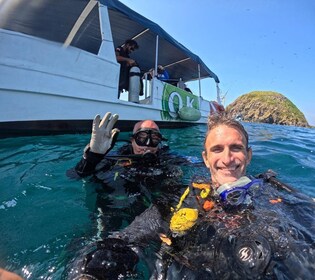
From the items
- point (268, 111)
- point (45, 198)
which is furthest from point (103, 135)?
point (268, 111)

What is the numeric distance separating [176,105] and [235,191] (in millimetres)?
7353

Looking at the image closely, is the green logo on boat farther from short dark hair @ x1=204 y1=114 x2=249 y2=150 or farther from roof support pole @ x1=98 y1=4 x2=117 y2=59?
short dark hair @ x1=204 y1=114 x2=249 y2=150

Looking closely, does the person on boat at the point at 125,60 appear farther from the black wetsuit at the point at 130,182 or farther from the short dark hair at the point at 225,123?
the short dark hair at the point at 225,123

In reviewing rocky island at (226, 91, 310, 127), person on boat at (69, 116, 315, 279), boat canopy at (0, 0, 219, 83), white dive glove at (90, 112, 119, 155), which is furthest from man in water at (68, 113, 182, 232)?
rocky island at (226, 91, 310, 127)

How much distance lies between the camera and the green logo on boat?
28.2 feet

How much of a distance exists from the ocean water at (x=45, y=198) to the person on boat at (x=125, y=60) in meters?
2.41

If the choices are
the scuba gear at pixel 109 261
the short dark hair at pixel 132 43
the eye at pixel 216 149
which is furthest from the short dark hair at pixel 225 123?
the short dark hair at pixel 132 43

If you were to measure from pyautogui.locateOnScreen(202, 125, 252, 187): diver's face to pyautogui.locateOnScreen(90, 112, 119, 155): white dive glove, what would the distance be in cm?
107

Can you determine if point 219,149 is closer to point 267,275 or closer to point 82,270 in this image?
point 267,275

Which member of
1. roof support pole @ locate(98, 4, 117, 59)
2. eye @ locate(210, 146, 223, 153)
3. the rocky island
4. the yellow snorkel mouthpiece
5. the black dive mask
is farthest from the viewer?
the rocky island

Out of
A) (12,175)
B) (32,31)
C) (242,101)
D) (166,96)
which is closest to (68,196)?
(12,175)

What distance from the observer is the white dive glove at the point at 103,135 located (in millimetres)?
2840

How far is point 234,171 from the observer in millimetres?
2176

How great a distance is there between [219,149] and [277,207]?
0.71 meters
